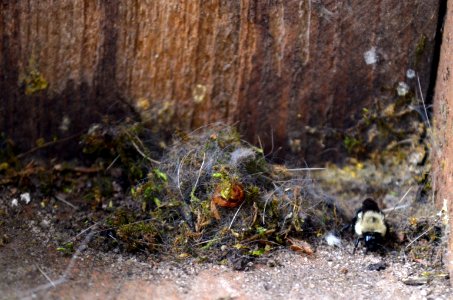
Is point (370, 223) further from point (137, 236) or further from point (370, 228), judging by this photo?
point (137, 236)

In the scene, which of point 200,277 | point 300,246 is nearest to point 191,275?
point 200,277

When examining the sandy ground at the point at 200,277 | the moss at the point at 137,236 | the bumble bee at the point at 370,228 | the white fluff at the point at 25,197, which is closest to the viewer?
the sandy ground at the point at 200,277

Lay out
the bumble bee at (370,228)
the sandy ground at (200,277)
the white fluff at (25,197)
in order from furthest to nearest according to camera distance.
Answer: the white fluff at (25,197) < the bumble bee at (370,228) < the sandy ground at (200,277)

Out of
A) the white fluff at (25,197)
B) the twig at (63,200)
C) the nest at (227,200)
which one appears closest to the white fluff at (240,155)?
the nest at (227,200)

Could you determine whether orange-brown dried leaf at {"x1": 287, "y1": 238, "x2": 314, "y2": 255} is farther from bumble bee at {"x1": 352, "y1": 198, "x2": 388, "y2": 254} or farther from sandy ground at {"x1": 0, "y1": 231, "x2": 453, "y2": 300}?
bumble bee at {"x1": 352, "y1": 198, "x2": 388, "y2": 254}

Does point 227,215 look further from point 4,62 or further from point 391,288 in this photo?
point 4,62

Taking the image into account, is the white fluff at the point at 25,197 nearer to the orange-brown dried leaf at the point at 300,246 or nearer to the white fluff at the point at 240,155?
the white fluff at the point at 240,155

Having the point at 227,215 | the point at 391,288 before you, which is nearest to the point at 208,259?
the point at 227,215
